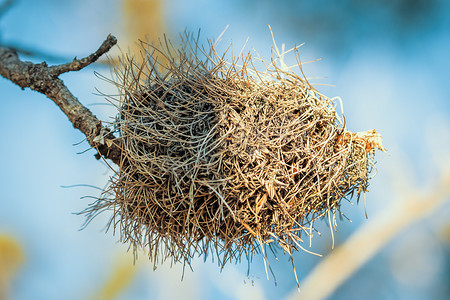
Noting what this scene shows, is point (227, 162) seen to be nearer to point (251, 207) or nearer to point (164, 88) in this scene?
point (251, 207)

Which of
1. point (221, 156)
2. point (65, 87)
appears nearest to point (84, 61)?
point (65, 87)

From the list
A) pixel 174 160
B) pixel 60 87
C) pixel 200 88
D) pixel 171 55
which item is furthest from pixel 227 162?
pixel 60 87

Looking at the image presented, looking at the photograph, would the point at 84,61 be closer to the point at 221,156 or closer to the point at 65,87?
the point at 65,87

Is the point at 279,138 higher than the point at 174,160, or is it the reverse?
the point at 279,138

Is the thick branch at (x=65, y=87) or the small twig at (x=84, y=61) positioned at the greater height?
the small twig at (x=84, y=61)
